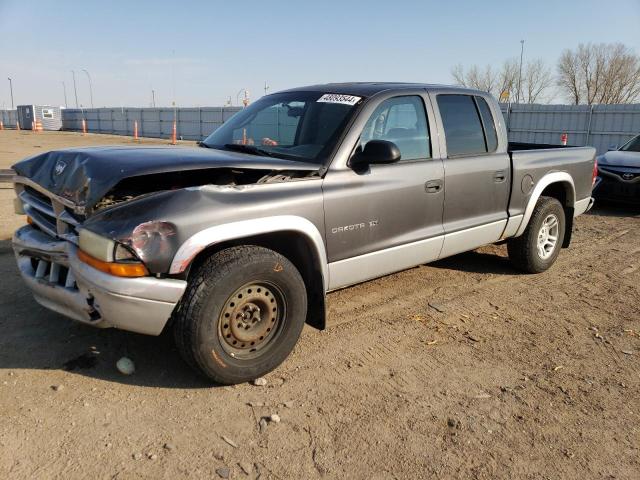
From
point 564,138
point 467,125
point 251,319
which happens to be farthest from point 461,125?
point 564,138

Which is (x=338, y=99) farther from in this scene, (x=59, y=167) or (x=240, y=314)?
(x=59, y=167)

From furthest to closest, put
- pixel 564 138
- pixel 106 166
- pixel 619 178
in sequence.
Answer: pixel 564 138 → pixel 619 178 → pixel 106 166

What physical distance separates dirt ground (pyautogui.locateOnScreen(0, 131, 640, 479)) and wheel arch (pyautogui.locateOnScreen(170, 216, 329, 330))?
18.6 inches

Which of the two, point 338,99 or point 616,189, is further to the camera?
point 616,189

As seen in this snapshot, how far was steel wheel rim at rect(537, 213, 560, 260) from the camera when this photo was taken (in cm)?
561

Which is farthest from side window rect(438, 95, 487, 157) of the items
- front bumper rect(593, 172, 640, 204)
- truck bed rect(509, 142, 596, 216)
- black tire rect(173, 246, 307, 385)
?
front bumper rect(593, 172, 640, 204)

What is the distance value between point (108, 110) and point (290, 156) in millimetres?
42366

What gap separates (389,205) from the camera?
12.7ft

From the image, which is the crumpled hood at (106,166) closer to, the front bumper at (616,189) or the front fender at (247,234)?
the front fender at (247,234)

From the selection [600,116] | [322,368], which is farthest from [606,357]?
[600,116]

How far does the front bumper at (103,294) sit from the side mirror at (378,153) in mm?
1526

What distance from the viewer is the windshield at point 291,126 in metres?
3.79

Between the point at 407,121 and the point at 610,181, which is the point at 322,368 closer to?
the point at 407,121

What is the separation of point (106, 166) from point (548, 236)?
184 inches
